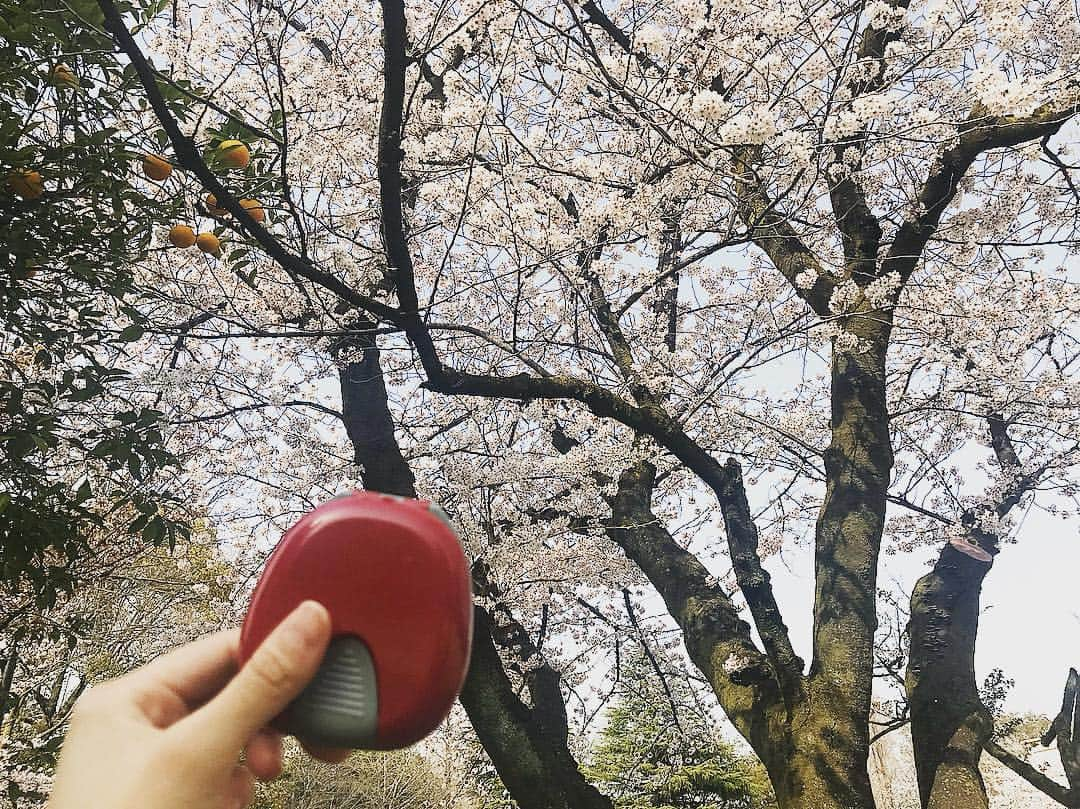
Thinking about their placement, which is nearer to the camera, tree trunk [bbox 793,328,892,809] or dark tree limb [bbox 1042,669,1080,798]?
tree trunk [bbox 793,328,892,809]

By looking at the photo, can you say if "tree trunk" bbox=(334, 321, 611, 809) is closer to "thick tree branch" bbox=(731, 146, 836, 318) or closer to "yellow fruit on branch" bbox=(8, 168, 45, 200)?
"yellow fruit on branch" bbox=(8, 168, 45, 200)

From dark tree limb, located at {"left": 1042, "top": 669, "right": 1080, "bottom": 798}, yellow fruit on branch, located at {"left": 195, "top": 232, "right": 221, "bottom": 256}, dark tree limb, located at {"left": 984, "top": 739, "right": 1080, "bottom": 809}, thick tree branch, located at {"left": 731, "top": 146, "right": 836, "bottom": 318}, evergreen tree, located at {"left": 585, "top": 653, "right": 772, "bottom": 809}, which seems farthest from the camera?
evergreen tree, located at {"left": 585, "top": 653, "right": 772, "bottom": 809}

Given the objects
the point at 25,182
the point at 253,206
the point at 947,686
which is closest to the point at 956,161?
the point at 947,686

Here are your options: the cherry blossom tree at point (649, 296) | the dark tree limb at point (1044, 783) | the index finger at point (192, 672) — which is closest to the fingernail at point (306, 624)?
the index finger at point (192, 672)

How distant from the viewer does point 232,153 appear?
8.63 ft

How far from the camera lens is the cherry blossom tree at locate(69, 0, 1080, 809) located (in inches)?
137

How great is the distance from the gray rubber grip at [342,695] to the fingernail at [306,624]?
0.06 meters

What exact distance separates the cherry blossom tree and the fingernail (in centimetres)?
174

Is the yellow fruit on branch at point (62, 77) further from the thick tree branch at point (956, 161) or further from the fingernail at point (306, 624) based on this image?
the thick tree branch at point (956, 161)

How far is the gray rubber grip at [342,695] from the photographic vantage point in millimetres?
1026

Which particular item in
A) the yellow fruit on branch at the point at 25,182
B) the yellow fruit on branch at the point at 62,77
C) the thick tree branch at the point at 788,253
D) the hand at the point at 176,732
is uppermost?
the thick tree branch at the point at 788,253

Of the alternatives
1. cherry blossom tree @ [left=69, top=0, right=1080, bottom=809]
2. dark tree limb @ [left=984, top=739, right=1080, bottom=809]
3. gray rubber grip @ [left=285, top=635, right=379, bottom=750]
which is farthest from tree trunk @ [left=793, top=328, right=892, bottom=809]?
dark tree limb @ [left=984, top=739, right=1080, bottom=809]

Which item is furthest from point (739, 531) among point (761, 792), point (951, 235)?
point (761, 792)

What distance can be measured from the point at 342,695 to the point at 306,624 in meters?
0.13
